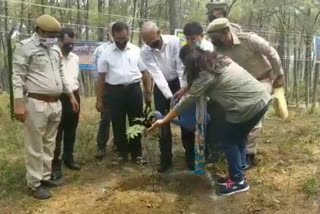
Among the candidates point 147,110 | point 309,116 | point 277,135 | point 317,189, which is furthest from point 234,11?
point 317,189

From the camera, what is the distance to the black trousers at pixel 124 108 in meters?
4.95

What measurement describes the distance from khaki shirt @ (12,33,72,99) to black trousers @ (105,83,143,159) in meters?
0.98

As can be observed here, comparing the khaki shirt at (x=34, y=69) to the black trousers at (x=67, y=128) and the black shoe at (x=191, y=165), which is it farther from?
the black shoe at (x=191, y=165)

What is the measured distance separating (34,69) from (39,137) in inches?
26.9

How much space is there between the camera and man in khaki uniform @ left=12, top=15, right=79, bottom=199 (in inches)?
153

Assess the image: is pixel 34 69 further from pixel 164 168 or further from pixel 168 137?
pixel 164 168

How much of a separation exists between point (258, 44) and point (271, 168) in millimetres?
1412

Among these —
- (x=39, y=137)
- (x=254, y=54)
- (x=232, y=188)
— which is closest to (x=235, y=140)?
(x=232, y=188)

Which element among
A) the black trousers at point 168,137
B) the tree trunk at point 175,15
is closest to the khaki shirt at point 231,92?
the black trousers at point 168,137

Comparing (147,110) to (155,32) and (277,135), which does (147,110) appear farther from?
(277,135)

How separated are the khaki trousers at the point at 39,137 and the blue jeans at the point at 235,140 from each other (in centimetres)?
178

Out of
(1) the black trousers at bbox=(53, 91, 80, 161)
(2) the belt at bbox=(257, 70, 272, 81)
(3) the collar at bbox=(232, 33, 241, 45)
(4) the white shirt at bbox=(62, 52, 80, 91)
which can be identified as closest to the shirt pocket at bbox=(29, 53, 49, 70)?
(4) the white shirt at bbox=(62, 52, 80, 91)

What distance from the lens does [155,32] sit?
14.1ft

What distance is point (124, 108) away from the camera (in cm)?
505
